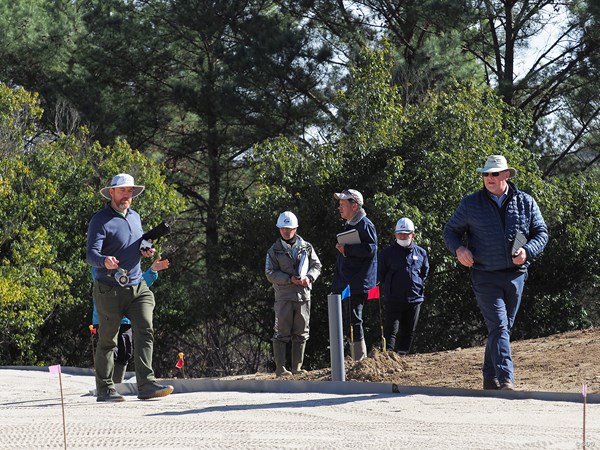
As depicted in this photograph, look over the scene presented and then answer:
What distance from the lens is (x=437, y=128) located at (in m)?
24.9

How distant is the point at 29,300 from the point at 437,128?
10.6 meters

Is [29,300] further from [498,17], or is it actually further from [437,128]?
[498,17]

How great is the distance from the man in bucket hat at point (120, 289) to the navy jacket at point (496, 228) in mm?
2640

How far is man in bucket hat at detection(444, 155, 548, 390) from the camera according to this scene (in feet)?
30.2

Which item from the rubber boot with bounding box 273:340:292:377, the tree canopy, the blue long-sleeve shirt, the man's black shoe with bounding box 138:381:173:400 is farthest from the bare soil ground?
the tree canopy

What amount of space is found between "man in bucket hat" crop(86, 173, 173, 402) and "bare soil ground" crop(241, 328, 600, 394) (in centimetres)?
215

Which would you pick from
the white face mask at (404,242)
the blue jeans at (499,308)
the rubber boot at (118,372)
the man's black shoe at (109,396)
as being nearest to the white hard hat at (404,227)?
the white face mask at (404,242)

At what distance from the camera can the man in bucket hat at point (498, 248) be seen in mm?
9203

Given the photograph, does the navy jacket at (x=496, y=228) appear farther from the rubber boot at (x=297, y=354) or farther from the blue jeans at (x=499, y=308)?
the rubber boot at (x=297, y=354)

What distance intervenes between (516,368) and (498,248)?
1.98 meters

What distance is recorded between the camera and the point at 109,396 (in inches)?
382

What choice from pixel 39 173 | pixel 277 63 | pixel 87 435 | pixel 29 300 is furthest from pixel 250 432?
pixel 277 63

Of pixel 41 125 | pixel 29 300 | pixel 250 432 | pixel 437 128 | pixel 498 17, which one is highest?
pixel 498 17

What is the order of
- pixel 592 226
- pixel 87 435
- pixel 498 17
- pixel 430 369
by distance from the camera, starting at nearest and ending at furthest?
pixel 87 435, pixel 430 369, pixel 592 226, pixel 498 17
